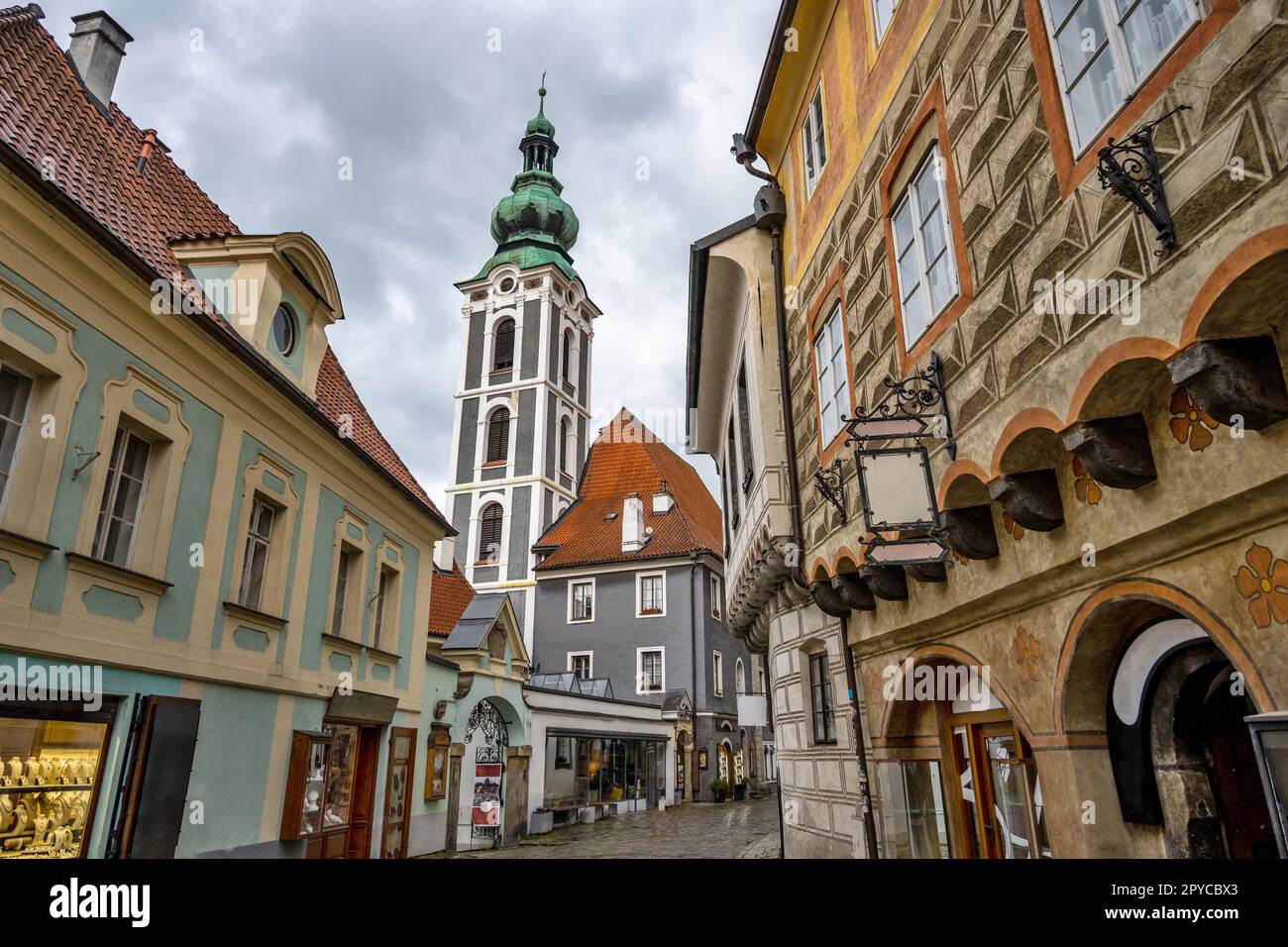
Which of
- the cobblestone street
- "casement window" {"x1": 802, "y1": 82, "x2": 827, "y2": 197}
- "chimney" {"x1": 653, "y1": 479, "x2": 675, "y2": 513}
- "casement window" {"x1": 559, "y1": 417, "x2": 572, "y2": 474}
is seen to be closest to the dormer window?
"casement window" {"x1": 802, "y1": 82, "x2": 827, "y2": 197}

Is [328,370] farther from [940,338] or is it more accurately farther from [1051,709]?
[1051,709]

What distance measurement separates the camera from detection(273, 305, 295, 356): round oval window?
452 inches

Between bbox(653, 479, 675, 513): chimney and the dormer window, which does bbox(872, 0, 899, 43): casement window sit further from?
bbox(653, 479, 675, 513): chimney

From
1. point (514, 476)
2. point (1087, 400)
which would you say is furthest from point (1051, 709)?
point (514, 476)

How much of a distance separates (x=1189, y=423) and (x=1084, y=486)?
Result: 923 millimetres

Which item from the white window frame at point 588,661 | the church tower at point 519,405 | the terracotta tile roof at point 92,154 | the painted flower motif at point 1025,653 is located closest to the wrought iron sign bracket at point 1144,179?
the painted flower motif at point 1025,653

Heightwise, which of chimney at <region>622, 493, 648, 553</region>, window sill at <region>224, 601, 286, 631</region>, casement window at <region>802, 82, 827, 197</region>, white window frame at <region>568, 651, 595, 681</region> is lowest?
window sill at <region>224, 601, 286, 631</region>

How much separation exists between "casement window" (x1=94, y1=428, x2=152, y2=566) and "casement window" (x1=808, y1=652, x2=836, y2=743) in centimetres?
778

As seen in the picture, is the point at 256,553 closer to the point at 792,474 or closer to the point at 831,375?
the point at 792,474

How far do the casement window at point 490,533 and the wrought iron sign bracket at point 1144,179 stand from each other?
120 feet

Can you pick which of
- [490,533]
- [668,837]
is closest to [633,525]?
[490,533]

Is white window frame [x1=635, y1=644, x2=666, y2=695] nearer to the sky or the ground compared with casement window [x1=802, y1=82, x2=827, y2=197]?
nearer to the ground

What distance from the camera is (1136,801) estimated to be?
4.63 meters
